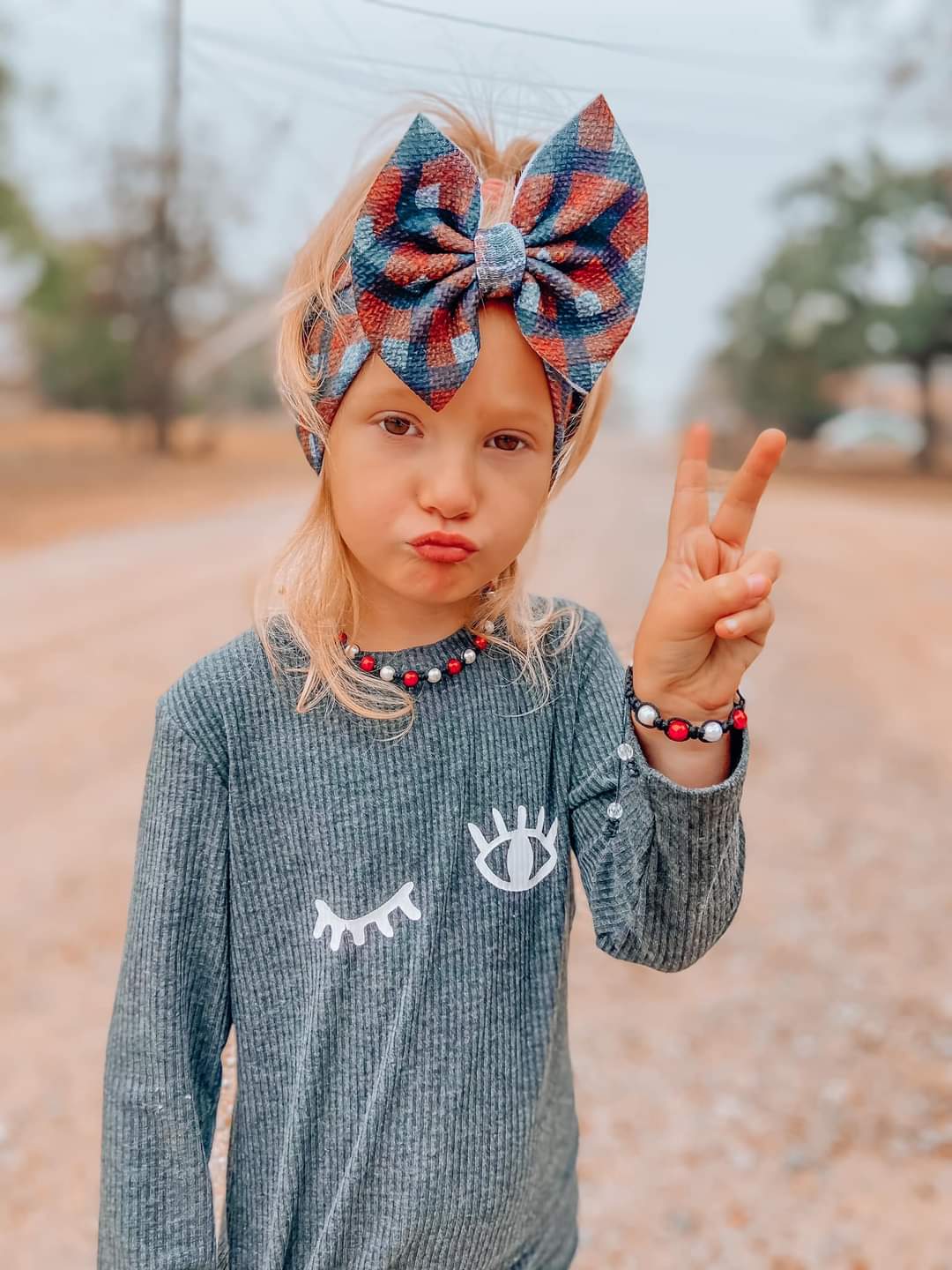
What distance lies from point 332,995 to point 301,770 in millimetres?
203

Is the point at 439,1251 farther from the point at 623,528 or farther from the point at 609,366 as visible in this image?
the point at 623,528

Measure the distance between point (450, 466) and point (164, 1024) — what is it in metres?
0.56

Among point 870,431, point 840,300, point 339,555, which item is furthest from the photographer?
point 870,431

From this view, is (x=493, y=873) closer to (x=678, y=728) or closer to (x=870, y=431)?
(x=678, y=728)

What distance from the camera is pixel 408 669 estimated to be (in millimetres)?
1055

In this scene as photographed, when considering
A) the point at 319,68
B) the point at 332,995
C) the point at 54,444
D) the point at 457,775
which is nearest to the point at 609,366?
the point at 457,775

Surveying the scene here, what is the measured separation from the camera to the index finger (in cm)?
86

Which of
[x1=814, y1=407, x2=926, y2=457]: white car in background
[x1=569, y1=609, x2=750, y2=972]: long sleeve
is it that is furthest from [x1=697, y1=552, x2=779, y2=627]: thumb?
[x1=814, y1=407, x2=926, y2=457]: white car in background

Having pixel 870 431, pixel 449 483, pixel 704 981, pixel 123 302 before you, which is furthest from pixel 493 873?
pixel 870 431

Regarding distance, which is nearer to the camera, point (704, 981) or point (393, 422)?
point (393, 422)

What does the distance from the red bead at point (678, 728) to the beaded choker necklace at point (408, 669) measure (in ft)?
0.80

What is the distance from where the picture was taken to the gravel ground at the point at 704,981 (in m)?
2.14

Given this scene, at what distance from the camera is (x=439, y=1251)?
105 centimetres

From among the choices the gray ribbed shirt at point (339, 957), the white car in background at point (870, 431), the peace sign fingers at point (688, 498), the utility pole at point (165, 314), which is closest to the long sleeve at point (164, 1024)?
the gray ribbed shirt at point (339, 957)
